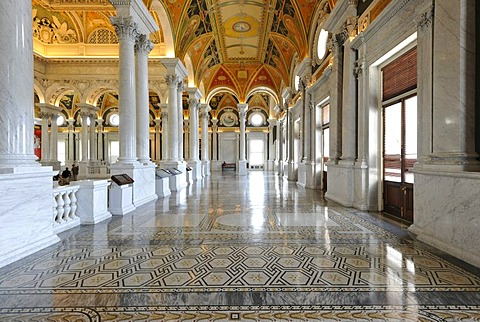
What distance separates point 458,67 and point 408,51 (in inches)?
82.6

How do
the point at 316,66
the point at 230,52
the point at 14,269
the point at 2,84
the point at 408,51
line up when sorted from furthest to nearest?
the point at 230,52
the point at 316,66
the point at 408,51
the point at 2,84
the point at 14,269

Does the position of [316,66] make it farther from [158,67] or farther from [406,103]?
[158,67]

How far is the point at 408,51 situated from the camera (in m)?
5.65

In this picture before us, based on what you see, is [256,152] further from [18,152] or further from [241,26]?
[18,152]

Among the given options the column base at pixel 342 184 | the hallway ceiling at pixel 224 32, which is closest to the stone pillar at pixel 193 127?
the hallway ceiling at pixel 224 32

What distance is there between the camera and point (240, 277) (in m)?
3.07

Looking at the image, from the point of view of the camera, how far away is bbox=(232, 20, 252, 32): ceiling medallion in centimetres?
1501

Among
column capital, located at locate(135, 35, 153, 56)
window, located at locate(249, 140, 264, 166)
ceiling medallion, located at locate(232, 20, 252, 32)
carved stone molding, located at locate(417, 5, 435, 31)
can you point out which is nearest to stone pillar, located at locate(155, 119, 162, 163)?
window, located at locate(249, 140, 264, 166)

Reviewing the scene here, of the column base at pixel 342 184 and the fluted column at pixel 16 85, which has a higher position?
the fluted column at pixel 16 85

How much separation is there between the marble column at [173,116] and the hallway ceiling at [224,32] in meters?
1.19

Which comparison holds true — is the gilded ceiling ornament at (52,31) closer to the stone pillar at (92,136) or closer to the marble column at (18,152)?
the stone pillar at (92,136)

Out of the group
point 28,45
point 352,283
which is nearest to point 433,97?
point 352,283

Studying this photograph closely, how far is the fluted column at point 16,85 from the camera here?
3.73 metres

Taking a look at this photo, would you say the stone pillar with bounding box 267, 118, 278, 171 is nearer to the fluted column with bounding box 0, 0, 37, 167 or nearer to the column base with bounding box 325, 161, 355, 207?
the column base with bounding box 325, 161, 355, 207
